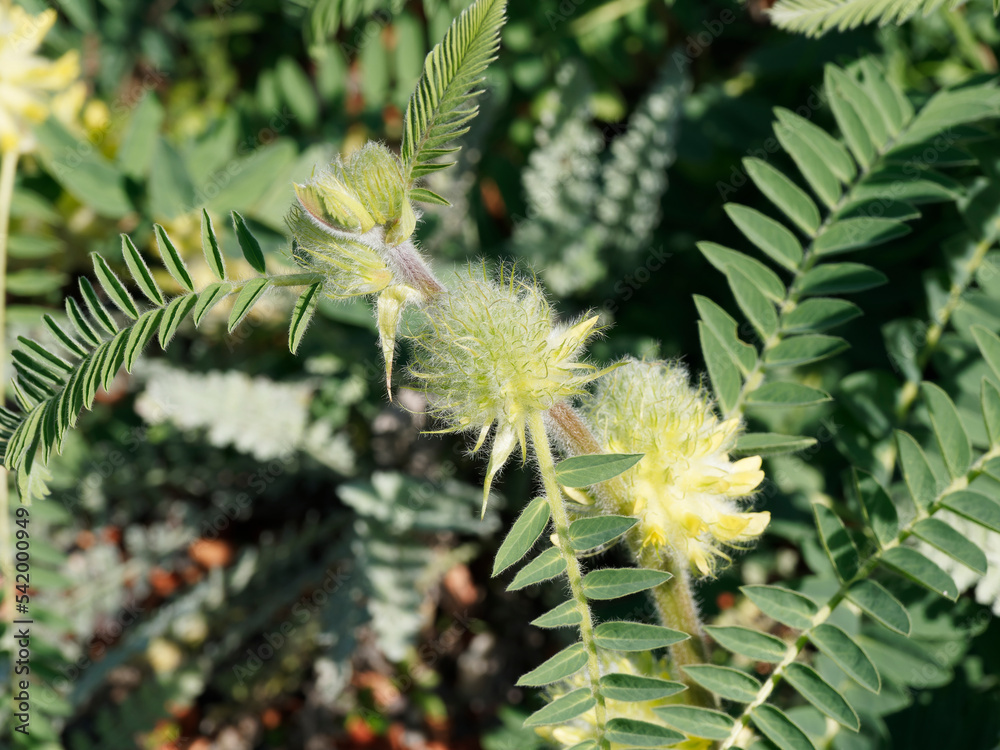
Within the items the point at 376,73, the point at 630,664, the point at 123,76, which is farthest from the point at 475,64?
the point at 123,76

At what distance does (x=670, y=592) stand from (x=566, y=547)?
237 mm

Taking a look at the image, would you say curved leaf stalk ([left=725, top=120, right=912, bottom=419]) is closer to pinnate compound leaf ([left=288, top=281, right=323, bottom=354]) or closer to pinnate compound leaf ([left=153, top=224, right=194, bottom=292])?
pinnate compound leaf ([left=288, top=281, right=323, bottom=354])

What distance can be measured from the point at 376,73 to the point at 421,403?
925 millimetres

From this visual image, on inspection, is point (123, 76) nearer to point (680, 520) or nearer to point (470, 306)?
point (470, 306)

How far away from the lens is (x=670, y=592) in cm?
102

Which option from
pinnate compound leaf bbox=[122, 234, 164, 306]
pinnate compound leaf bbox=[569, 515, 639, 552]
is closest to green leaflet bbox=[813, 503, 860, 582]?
pinnate compound leaf bbox=[569, 515, 639, 552]

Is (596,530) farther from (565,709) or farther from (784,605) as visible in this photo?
(784,605)

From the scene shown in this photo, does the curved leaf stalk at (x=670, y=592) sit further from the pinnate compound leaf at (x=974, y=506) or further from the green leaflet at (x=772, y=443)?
the pinnate compound leaf at (x=974, y=506)

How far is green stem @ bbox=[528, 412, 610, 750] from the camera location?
0.83 m

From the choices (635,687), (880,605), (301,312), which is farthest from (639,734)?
(301,312)

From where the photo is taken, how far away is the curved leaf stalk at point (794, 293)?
1188mm

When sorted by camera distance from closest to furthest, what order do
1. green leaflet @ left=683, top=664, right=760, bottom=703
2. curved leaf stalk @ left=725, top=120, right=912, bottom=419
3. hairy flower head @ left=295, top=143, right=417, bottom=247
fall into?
hairy flower head @ left=295, top=143, right=417, bottom=247, green leaflet @ left=683, top=664, right=760, bottom=703, curved leaf stalk @ left=725, top=120, right=912, bottom=419

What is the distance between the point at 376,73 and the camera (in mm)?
2176

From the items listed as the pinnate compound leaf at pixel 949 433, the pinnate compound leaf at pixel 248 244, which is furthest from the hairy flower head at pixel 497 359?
the pinnate compound leaf at pixel 949 433
